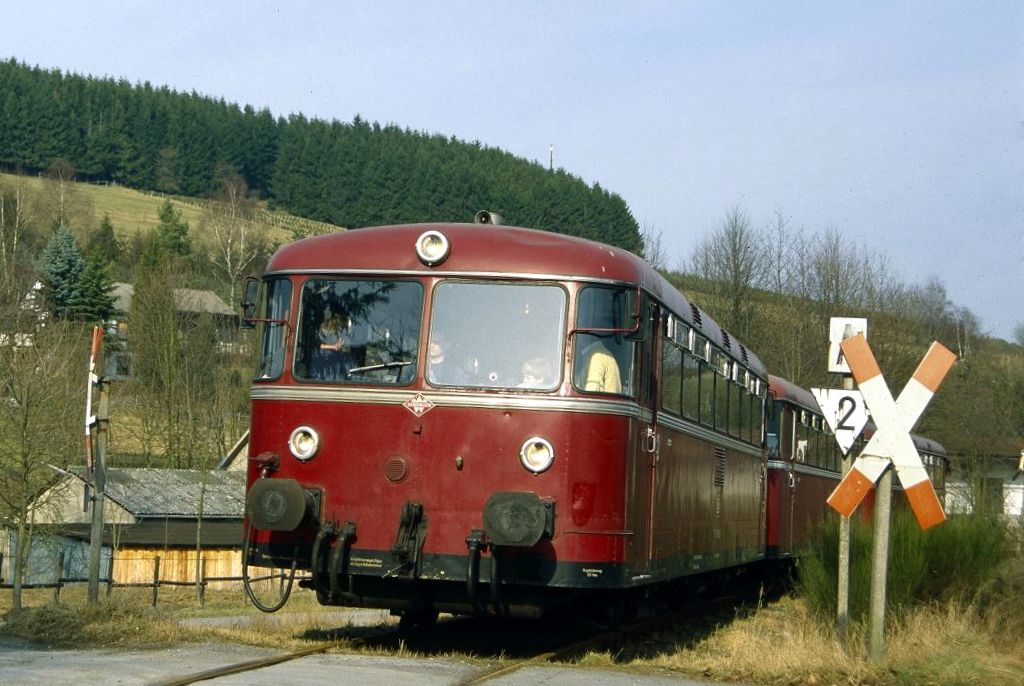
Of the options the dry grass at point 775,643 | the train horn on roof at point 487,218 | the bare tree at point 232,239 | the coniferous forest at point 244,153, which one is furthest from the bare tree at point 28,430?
the coniferous forest at point 244,153

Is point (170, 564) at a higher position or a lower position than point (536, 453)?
lower

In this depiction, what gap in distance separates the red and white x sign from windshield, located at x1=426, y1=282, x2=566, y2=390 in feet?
7.12

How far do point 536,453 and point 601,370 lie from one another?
2.72ft

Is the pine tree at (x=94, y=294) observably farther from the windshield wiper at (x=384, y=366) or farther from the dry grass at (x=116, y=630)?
the windshield wiper at (x=384, y=366)

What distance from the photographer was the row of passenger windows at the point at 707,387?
12.4 metres

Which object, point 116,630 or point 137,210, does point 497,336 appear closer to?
point 116,630

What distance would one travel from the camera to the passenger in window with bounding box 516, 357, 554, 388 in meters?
10.3

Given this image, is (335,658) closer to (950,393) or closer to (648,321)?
(648,321)

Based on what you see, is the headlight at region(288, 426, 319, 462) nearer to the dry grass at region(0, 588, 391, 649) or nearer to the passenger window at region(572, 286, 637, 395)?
the dry grass at region(0, 588, 391, 649)

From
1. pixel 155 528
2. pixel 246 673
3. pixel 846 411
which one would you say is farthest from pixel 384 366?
pixel 155 528

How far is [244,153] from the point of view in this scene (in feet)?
424

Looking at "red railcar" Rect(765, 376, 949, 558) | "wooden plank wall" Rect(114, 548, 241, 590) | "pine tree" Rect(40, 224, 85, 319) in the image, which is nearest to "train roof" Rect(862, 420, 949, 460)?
"red railcar" Rect(765, 376, 949, 558)

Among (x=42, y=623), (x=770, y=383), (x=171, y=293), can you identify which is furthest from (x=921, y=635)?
(x=171, y=293)

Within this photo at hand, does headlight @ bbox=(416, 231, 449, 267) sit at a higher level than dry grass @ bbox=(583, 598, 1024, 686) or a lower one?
higher
